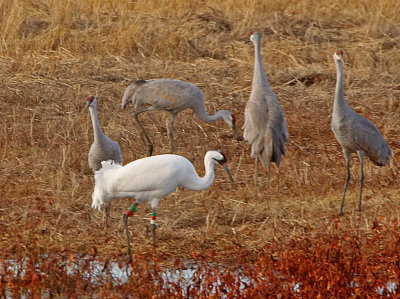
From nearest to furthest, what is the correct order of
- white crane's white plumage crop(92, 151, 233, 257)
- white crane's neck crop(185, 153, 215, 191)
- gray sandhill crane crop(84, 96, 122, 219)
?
white crane's white plumage crop(92, 151, 233, 257), white crane's neck crop(185, 153, 215, 191), gray sandhill crane crop(84, 96, 122, 219)

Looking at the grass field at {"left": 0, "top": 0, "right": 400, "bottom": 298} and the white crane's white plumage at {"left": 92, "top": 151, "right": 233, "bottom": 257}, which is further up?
the white crane's white plumage at {"left": 92, "top": 151, "right": 233, "bottom": 257}

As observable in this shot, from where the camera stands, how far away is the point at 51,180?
6465 mm

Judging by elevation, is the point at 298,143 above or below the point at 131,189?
below

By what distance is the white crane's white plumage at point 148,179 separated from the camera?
5293mm

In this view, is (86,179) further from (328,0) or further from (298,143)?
(328,0)

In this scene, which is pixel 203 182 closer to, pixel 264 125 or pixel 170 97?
pixel 264 125

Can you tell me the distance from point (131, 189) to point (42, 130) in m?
2.97

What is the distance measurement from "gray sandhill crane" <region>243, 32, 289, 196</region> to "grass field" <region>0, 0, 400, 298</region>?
28cm

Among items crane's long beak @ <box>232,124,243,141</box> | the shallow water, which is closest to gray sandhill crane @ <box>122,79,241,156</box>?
crane's long beak @ <box>232,124,243,141</box>

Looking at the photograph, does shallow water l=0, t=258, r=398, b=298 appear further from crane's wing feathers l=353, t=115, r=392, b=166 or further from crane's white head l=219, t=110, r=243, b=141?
crane's white head l=219, t=110, r=243, b=141

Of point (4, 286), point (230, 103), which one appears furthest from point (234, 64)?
point (4, 286)

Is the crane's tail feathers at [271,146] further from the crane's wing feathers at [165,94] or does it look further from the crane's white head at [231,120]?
the crane's wing feathers at [165,94]

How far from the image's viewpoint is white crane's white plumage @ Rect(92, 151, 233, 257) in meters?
5.29

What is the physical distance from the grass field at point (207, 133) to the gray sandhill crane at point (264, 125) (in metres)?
0.28
